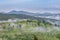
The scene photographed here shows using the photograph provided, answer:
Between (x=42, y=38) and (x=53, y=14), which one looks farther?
(x=53, y=14)

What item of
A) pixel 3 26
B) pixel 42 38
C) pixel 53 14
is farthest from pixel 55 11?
pixel 3 26

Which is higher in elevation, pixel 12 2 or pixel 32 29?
pixel 12 2

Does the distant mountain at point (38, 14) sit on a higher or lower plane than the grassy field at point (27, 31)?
higher

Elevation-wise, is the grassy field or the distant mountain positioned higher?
the distant mountain

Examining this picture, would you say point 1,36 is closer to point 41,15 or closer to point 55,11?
point 41,15

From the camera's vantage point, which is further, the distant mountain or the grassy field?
the distant mountain

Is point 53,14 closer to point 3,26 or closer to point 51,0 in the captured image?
point 51,0

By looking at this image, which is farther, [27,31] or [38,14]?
[38,14]

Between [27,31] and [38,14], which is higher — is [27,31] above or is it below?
below

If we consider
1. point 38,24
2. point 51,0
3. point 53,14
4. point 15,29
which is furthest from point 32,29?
point 51,0

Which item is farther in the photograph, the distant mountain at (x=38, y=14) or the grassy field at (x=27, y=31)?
the distant mountain at (x=38, y=14)

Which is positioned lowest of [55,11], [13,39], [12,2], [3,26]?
[13,39]
